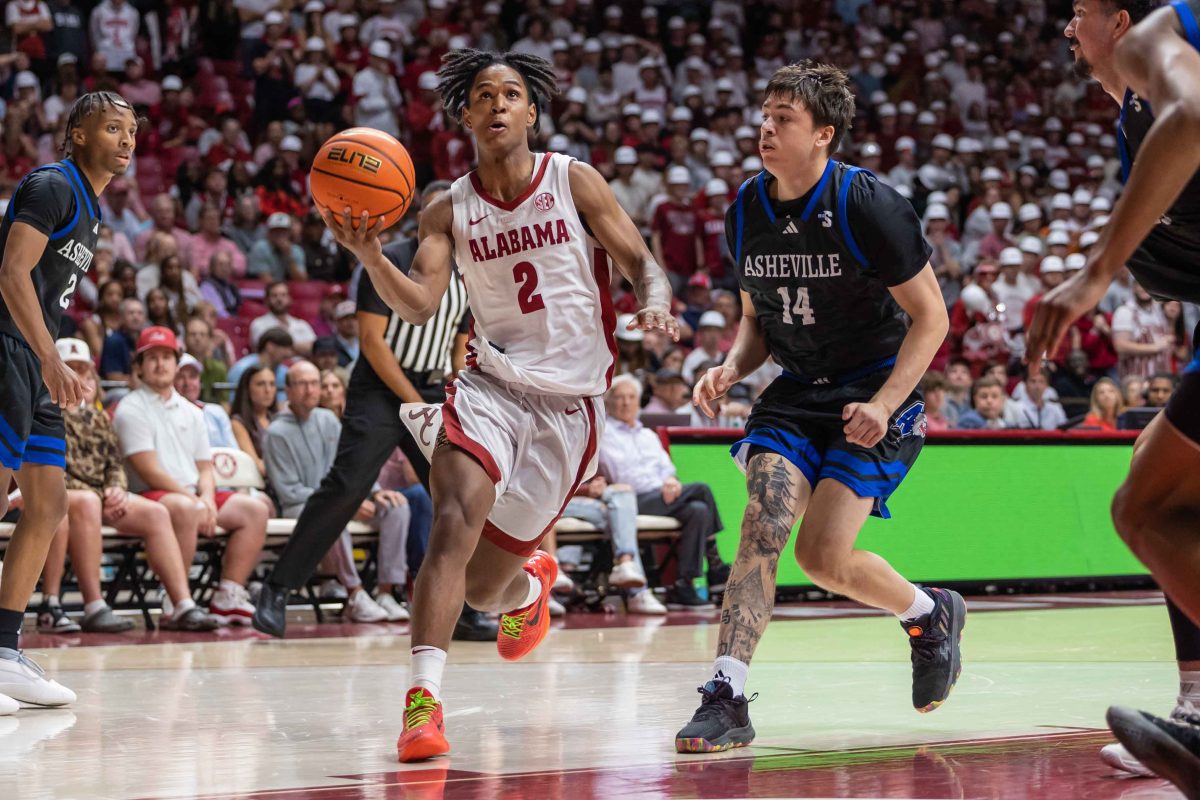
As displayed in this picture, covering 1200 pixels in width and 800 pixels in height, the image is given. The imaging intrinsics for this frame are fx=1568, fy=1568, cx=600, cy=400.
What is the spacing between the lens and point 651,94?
1928 centimetres

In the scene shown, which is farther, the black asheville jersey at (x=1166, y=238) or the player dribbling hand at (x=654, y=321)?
the player dribbling hand at (x=654, y=321)

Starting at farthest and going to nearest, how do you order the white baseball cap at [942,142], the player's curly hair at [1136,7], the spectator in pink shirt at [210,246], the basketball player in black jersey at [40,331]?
the white baseball cap at [942,142] → the spectator in pink shirt at [210,246] → the basketball player in black jersey at [40,331] → the player's curly hair at [1136,7]

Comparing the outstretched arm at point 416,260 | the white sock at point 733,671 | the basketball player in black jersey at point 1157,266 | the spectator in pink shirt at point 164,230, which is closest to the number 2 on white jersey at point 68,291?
the outstretched arm at point 416,260

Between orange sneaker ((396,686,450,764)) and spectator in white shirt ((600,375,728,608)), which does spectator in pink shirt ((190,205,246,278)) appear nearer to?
spectator in white shirt ((600,375,728,608))

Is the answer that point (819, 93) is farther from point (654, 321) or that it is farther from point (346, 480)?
point (346, 480)

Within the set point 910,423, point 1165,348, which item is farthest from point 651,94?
point 910,423

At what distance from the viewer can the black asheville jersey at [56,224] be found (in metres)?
5.84

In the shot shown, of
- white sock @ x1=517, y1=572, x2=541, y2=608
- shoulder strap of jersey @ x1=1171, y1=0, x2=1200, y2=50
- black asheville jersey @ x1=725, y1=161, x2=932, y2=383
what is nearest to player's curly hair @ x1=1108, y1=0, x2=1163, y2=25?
shoulder strap of jersey @ x1=1171, y1=0, x2=1200, y2=50

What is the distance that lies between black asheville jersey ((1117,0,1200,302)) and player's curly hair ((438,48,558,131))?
222cm

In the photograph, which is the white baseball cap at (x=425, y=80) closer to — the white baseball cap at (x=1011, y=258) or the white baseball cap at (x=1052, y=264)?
the white baseball cap at (x=1011, y=258)

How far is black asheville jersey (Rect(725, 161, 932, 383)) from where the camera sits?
5031 mm

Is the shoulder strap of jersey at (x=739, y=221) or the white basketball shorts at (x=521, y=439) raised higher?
the shoulder strap of jersey at (x=739, y=221)

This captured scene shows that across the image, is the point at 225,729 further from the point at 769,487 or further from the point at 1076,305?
the point at 1076,305

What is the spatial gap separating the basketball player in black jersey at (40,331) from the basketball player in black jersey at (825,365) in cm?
248
